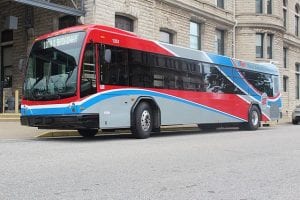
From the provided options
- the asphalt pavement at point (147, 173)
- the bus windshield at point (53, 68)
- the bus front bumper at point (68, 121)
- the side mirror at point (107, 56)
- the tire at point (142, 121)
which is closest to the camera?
the asphalt pavement at point (147, 173)

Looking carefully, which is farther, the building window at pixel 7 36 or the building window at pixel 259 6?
the building window at pixel 259 6

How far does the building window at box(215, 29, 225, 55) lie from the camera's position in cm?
3428

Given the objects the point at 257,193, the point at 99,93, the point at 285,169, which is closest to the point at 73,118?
the point at 99,93

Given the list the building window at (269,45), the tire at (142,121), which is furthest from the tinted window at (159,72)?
the building window at (269,45)

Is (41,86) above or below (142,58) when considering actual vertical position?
below

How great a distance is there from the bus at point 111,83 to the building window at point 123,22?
803cm

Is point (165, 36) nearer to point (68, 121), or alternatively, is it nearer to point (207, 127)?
point (207, 127)

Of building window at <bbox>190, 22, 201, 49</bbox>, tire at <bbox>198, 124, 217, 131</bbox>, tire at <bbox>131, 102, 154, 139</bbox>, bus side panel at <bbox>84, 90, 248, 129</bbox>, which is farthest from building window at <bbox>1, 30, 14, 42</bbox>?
tire at <bbox>131, 102, 154, 139</bbox>

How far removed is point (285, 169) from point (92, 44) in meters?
6.52

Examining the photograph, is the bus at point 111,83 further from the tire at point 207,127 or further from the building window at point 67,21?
the building window at point 67,21

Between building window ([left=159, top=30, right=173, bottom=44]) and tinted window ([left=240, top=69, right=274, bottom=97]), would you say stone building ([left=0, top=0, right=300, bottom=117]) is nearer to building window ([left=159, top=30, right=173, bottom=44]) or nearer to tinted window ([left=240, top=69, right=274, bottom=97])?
building window ([left=159, top=30, right=173, bottom=44])

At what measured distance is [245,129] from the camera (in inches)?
858

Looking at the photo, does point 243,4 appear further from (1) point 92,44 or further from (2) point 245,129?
(1) point 92,44

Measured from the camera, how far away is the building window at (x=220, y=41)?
34.3 metres
